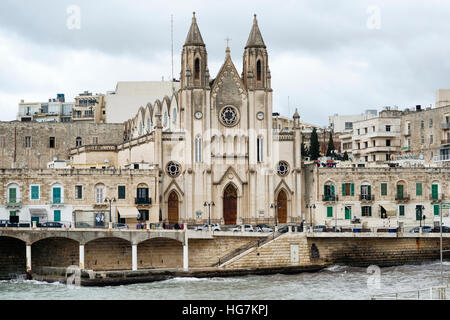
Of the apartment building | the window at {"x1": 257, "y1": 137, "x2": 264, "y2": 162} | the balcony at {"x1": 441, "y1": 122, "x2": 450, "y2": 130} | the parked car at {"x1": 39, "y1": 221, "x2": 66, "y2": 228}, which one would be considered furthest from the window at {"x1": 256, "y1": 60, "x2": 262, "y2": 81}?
the apartment building

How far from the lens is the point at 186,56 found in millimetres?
94812

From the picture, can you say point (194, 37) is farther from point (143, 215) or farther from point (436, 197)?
point (436, 197)

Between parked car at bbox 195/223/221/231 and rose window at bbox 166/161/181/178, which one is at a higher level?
rose window at bbox 166/161/181/178

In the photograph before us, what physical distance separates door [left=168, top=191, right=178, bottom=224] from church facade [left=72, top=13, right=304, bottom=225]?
0.32 ft

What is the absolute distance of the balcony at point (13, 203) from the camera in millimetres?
84750

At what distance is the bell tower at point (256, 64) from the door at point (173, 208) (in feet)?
44.4

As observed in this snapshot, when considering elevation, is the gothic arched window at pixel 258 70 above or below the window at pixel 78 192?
above

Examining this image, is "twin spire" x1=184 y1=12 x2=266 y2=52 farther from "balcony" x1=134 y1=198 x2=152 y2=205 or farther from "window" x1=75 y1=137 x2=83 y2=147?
"window" x1=75 y1=137 x2=83 y2=147

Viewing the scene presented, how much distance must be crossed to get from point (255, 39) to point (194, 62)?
709 centimetres

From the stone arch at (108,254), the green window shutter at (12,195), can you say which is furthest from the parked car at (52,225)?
the green window shutter at (12,195)

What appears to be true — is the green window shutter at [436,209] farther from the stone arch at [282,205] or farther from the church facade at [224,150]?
the stone arch at [282,205]

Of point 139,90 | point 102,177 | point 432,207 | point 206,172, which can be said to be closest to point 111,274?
point 102,177

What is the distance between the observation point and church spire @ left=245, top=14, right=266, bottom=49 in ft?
317

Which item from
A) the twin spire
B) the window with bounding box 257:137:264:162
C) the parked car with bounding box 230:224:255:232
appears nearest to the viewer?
the parked car with bounding box 230:224:255:232
